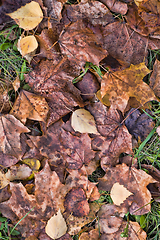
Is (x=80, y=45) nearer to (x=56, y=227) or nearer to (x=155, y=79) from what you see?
(x=155, y=79)

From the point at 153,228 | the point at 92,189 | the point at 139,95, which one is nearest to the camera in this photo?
the point at 139,95

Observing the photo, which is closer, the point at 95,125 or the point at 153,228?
the point at 95,125

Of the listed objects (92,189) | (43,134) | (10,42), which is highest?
(10,42)

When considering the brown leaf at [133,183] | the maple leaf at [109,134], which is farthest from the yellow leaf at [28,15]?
the brown leaf at [133,183]

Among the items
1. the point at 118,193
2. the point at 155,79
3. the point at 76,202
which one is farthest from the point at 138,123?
the point at 76,202

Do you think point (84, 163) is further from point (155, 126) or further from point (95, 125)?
point (155, 126)

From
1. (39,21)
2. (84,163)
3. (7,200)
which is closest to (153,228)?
(84,163)
